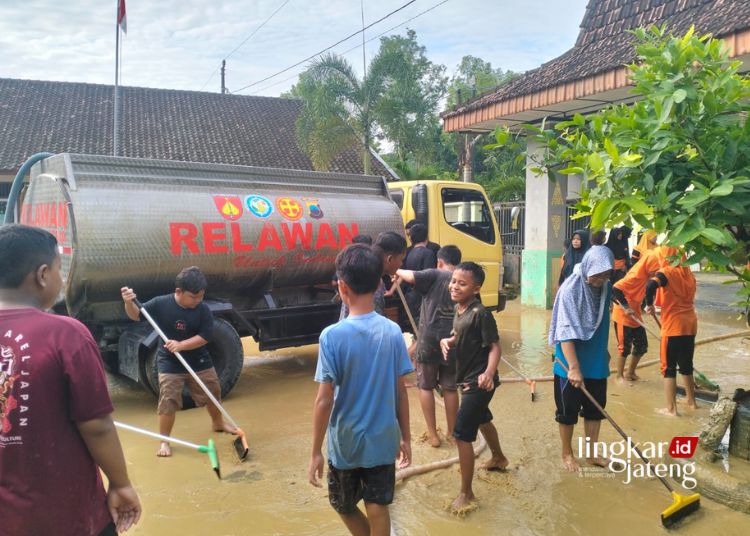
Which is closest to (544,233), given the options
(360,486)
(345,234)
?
(345,234)

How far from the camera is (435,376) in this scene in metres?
4.54

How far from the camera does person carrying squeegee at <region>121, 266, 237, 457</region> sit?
451 cm

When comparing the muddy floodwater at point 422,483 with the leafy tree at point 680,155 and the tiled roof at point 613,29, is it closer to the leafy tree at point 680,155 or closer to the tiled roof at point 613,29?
the leafy tree at point 680,155

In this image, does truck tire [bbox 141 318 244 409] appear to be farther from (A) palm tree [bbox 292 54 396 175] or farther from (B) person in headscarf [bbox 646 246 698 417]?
(A) palm tree [bbox 292 54 396 175]

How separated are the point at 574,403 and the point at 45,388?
344 centimetres

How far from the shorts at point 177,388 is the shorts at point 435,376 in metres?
1.74

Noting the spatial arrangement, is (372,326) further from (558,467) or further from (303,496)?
(558,467)

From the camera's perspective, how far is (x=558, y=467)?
14.0 feet

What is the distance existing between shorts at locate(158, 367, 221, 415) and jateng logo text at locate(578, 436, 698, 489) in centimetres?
302

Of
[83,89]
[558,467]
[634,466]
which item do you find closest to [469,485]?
[558,467]

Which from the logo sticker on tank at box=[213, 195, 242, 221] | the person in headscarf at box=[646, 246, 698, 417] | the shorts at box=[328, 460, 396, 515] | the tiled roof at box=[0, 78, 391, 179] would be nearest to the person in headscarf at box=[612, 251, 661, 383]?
the person in headscarf at box=[646, 246, 698, 417]

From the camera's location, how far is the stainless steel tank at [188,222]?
5336mm

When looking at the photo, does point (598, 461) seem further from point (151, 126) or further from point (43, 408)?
point (151, 126)

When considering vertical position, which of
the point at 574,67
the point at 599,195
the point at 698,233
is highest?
the point at 574,67
